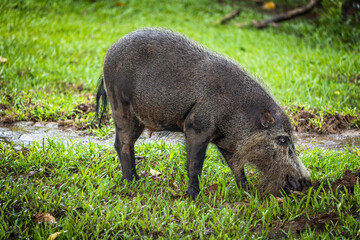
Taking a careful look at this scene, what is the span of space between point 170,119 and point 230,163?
0.72 meters

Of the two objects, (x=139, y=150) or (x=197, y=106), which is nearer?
(x=197, y=106)

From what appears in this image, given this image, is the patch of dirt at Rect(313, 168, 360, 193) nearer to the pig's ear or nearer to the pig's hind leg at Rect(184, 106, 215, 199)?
the pig's ear

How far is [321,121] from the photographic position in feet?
18.7

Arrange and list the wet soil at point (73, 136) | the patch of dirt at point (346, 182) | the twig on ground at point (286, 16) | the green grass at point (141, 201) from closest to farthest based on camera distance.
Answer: the green grass at point (141, 201), the patch of dirt at point (346, 182), the wet soil at point (73, 136), the twig on ground at point (286, 16)

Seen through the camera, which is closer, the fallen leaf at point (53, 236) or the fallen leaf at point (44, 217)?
the fallen leaf at point (53, 236)

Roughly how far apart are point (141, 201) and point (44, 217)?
867 mm

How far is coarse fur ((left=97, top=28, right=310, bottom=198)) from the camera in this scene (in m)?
3.66

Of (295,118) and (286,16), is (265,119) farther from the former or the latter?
(286,16)

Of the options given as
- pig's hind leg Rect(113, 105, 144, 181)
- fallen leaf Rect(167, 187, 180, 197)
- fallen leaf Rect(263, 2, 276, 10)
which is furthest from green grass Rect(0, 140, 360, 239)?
fallen leaf Rect(263, 2, 276, 10)

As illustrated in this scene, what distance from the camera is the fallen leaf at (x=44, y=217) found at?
10.9 feet

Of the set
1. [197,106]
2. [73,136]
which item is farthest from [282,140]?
[73,136]

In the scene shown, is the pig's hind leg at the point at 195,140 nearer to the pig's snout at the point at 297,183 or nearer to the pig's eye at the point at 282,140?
the pig's eye at the point at 282,140

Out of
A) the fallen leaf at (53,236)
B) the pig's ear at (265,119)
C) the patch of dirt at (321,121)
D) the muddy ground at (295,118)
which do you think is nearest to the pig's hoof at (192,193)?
the pig's ear at (265,119)

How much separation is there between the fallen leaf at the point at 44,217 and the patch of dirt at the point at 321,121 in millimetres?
3584
